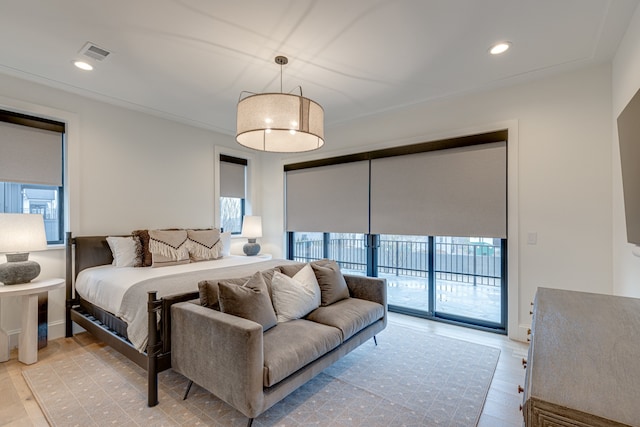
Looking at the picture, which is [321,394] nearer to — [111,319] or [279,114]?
[111,319]

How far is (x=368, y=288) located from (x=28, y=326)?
319 cm

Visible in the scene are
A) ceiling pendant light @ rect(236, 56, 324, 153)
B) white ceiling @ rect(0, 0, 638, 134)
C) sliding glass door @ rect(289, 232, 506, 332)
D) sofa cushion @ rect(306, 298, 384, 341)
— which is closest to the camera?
white ceiling @ rect(0, 0, 638, 134)

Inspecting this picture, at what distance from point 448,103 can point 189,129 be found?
12.0 ft

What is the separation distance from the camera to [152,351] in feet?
6.75

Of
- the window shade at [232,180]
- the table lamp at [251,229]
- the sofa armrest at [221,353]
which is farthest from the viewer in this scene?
the window shade at [232,180]

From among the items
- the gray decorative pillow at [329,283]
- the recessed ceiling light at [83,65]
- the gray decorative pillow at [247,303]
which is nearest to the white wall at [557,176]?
the gray decorative pillow at [329,283]

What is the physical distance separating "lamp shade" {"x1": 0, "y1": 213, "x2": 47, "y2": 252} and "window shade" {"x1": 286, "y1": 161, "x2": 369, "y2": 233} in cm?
315

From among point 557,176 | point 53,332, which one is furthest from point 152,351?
point 557,176

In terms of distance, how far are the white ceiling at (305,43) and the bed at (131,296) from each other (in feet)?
6.32

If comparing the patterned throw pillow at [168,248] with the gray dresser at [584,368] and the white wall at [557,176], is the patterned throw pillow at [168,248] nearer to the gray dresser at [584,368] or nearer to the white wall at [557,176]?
the gray dresser at [584,368]

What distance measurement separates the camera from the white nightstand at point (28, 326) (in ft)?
8.66

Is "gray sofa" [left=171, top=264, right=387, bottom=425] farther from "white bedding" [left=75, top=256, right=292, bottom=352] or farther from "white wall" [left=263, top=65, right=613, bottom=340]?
"white wall" [left=263, top=65, right=613, bottom=340]

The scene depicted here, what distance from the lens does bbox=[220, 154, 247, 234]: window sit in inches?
197

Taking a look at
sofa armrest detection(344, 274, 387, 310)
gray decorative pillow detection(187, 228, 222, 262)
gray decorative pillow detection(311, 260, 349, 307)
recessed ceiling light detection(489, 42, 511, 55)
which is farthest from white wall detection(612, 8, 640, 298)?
gray decorative pillow detection(187, 228, 222, 262)
